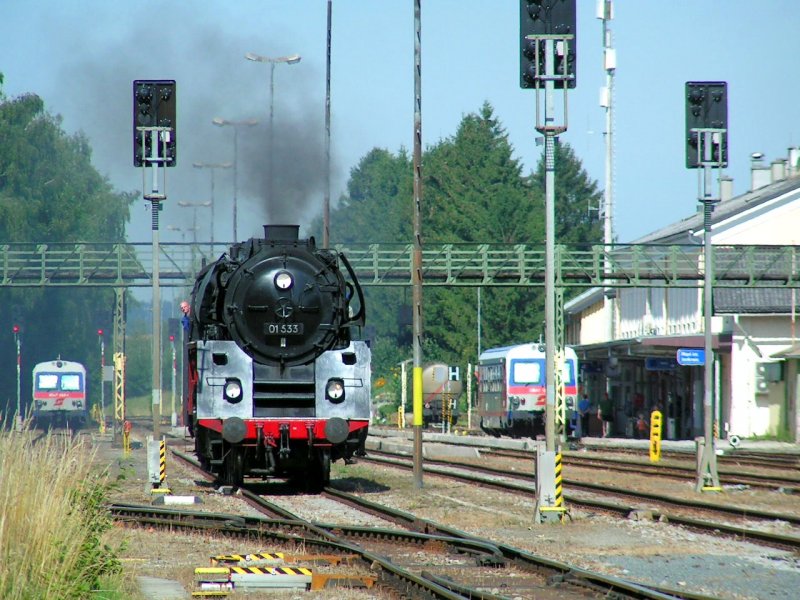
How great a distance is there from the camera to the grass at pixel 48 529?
31.1 feet

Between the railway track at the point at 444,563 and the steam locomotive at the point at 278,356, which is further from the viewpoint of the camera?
the steam locomotive at the point at 278,356

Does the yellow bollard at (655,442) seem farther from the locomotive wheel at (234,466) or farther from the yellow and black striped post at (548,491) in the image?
the yellow and black striped post at (548,491)

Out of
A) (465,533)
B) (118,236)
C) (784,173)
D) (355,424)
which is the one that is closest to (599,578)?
(465,533)

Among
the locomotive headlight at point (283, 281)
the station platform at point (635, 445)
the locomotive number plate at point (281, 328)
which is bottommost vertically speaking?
the station platform at point (635, 445)

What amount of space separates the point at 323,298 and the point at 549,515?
217 inches

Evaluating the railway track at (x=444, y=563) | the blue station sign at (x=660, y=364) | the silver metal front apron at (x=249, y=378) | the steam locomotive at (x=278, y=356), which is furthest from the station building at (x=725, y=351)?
the railway track at (x=444, y=563)

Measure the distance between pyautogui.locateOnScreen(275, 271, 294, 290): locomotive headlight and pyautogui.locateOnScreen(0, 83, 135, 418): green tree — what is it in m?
48.1

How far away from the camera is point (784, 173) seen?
63.3m

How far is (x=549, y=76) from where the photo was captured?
59.4ft

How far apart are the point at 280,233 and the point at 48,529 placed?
12369 mm

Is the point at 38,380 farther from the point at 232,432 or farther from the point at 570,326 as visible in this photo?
the point at 232,432

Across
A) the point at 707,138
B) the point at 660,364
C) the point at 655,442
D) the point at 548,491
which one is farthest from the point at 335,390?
the point at 660,364

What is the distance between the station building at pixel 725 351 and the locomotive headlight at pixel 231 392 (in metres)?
20.9

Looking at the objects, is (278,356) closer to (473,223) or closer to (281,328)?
(281,328)
